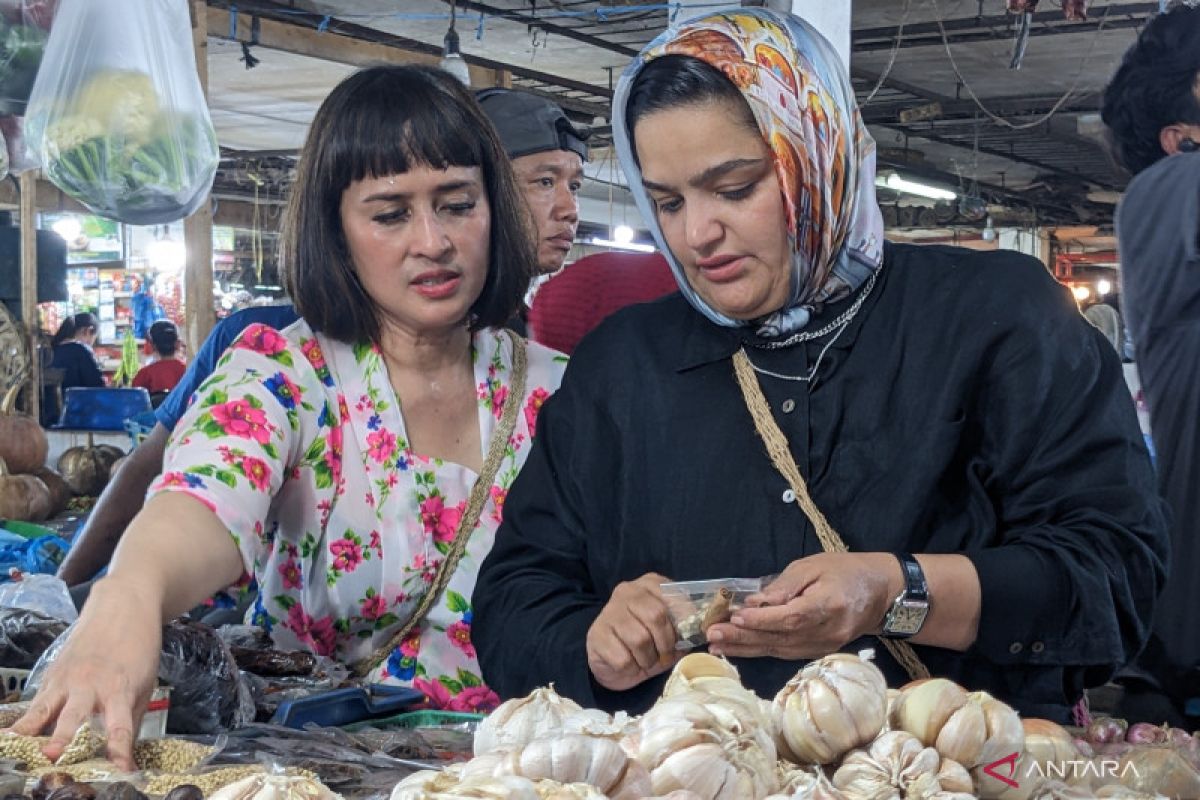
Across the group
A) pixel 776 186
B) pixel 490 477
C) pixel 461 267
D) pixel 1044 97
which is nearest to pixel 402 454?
pixel 490 477

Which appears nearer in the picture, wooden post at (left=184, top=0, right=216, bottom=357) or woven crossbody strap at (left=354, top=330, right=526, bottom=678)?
woven crossbody strap at (left=354, top=330, right=526, bottom=678)

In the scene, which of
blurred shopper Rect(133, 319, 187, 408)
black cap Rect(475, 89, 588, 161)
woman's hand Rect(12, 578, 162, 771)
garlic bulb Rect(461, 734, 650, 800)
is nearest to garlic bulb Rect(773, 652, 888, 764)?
garlic bulb Rect(461, 734, 650, 800)

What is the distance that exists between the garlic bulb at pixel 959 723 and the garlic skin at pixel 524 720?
0.91 feet

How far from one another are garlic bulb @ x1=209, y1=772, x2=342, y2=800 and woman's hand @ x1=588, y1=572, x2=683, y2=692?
496 millimetres

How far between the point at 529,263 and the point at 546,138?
107cm

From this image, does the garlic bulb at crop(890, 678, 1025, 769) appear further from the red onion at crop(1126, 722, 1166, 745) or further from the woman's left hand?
the red onion at crop(1126, 722, 1166, 745)

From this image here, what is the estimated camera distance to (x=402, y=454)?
2.09 metres

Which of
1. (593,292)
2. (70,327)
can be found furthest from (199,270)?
(70,327)

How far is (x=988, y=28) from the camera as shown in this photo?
8695 mm

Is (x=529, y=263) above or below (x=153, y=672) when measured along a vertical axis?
above

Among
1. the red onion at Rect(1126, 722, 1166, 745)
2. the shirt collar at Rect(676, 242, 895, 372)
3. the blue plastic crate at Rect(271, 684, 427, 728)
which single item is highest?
the shirt collar at Rect(676, 242, 895, 372)

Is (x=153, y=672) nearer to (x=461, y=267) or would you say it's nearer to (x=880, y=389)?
(x=461, y=267)

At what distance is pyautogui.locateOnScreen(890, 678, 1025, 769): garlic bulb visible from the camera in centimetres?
107

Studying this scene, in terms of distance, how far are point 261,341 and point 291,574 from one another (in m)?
0.36
